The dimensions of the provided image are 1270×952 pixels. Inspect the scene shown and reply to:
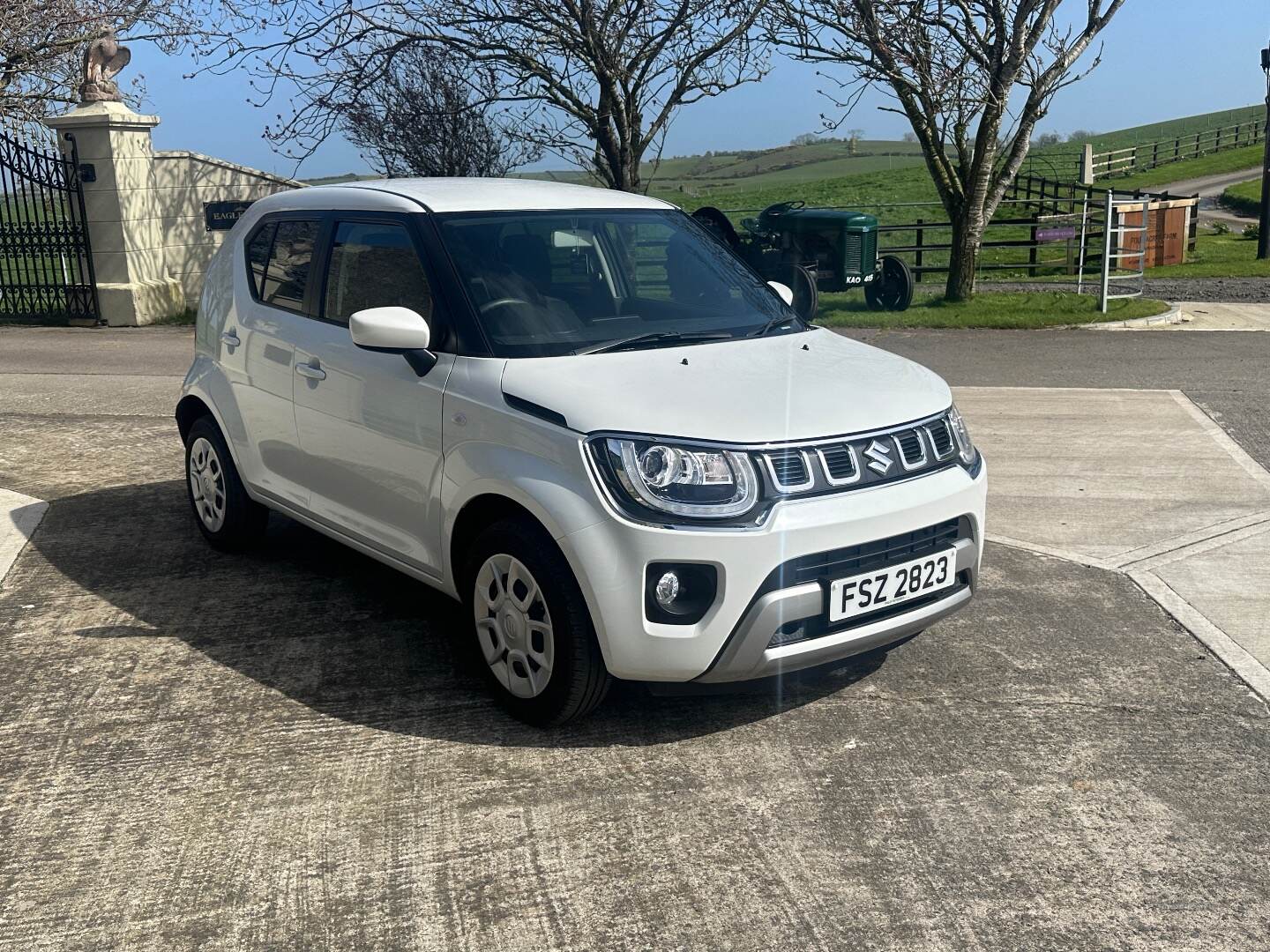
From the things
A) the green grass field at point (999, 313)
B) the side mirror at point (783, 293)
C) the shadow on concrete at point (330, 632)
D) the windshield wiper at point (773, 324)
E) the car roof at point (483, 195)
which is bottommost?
→ the green grass field at point (999, 313)

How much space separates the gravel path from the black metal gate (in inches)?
539

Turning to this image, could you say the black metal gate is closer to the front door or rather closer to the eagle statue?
the eagle statue

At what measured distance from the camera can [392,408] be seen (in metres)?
4.79

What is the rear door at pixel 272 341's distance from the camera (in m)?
5.50

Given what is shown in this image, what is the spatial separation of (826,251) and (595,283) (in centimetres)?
1259

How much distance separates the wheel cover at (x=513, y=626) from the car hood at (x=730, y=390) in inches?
22.4

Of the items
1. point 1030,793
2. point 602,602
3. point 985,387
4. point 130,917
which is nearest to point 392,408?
point 602,602

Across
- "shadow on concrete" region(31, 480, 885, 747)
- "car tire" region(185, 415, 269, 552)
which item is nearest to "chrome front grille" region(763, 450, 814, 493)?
"shadow on concrete" region(31, 480, 885, 747)

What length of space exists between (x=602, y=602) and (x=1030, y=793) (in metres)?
1.41

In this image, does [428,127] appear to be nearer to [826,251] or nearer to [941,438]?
[826,251]

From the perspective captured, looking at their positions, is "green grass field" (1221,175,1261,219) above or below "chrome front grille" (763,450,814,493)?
Answer: below

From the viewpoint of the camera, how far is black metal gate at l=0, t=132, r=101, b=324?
16844 mm

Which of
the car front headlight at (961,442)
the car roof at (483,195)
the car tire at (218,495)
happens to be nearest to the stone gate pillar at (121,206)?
the car tire at (218,495)

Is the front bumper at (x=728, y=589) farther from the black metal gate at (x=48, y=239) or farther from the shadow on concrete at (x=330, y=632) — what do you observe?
the black metal gate at (x=48, y=239)
